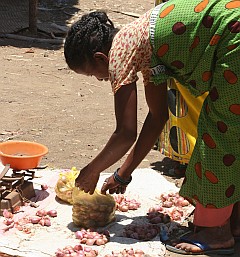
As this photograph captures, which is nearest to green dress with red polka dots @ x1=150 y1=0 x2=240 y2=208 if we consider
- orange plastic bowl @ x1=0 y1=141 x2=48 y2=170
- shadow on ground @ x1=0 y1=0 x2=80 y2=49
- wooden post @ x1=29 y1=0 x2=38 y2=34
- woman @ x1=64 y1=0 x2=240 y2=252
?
woman @ x1=64 y1=0 x2=240 y2=252

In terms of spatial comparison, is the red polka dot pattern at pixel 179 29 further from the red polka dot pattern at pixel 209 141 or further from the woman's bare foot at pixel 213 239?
the woman's bare foot at pixel 213 239

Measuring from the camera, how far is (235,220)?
3.78 metres

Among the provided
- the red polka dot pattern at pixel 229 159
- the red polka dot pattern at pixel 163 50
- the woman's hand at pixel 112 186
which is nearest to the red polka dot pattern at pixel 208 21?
the red polka dot pattern at pixel 163 50

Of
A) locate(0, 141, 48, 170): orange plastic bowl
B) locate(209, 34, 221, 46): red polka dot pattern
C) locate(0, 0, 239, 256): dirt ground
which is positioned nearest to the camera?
locate(209, 34, 221, 46): red polka dot pattern

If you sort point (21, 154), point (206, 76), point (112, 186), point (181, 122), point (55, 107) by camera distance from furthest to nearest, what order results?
point (55, 107) < point (181, 122) < point (21, 154) < point (112, 186) < point (206, 76)

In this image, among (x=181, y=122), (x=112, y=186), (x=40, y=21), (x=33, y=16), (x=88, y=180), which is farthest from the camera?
(x=40, y=21)

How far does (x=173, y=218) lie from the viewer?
4.03m

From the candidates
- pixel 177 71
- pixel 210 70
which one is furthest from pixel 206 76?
pixel 177 71

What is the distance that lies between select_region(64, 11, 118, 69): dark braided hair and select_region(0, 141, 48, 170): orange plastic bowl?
2.89 feet

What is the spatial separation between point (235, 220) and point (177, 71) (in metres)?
1.00

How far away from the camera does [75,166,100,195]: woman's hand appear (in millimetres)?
3396

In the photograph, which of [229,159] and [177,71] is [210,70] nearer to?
[177,71]

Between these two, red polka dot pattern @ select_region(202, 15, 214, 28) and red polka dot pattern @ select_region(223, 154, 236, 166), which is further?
red polka dot pattern @ select_region(223, 154, 236, 166)

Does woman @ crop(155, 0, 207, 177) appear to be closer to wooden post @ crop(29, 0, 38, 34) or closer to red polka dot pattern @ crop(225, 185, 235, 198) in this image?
red polka dot pattern @ crop(225, 185, 235, 198)
